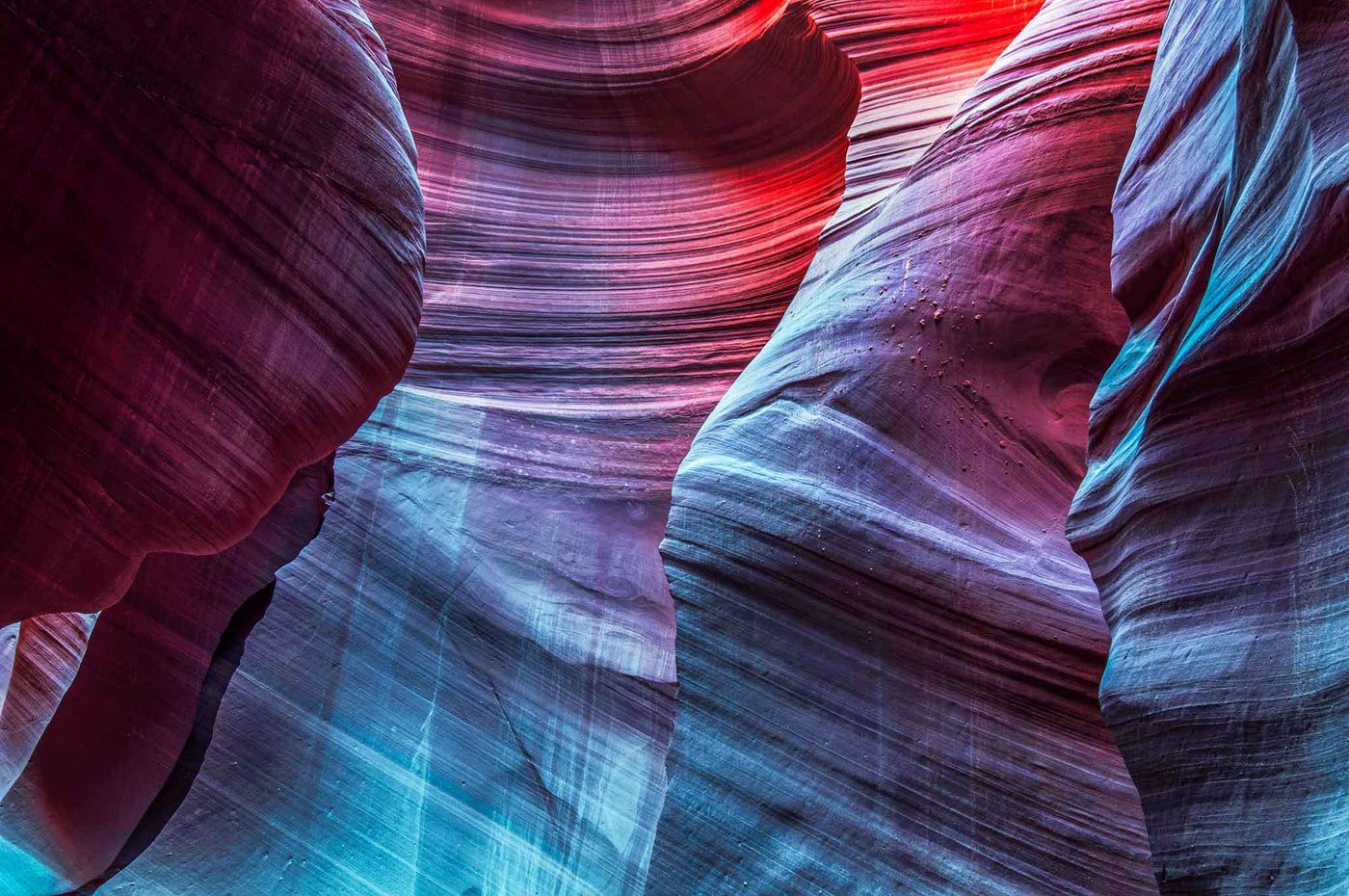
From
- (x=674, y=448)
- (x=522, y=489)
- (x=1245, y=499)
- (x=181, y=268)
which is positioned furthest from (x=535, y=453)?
(x=1245, y=499)

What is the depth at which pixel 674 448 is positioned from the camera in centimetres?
493

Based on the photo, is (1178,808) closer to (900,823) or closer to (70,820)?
(900,823)

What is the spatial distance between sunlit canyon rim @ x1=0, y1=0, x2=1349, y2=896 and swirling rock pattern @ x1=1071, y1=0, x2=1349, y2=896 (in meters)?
0.01

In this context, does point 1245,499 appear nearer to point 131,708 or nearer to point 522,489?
point 522,489

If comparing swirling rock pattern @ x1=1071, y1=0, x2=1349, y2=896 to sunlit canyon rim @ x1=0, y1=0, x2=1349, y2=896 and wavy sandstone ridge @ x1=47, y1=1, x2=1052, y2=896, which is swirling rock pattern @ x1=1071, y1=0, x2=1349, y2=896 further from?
wavy sandstone ridge @ x1=47, y1=1, x2=1052, y2=896

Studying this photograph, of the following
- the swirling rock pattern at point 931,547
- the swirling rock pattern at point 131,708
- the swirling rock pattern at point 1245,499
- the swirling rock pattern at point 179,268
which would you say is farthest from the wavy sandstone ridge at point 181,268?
the swirling rock pattern at point 1245,499

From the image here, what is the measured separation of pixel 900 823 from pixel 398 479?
9.31 ft

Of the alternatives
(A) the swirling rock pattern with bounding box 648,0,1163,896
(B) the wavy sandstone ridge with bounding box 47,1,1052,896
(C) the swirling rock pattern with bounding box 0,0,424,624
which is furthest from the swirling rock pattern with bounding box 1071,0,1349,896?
(B) the wavy sandstone ridge with bounding box 47,1,1052,896

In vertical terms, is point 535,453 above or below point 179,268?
below

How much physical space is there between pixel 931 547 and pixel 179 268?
2.33m

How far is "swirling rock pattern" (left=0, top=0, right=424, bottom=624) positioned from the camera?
7.82ft

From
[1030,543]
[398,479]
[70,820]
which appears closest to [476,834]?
[398,479]

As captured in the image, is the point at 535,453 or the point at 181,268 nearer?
the point at 181,268

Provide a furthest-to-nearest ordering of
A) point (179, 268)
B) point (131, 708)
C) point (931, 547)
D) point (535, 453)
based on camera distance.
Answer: point (535, 453) < point (131, 708) < point (931, 547) < point (179, 268)
